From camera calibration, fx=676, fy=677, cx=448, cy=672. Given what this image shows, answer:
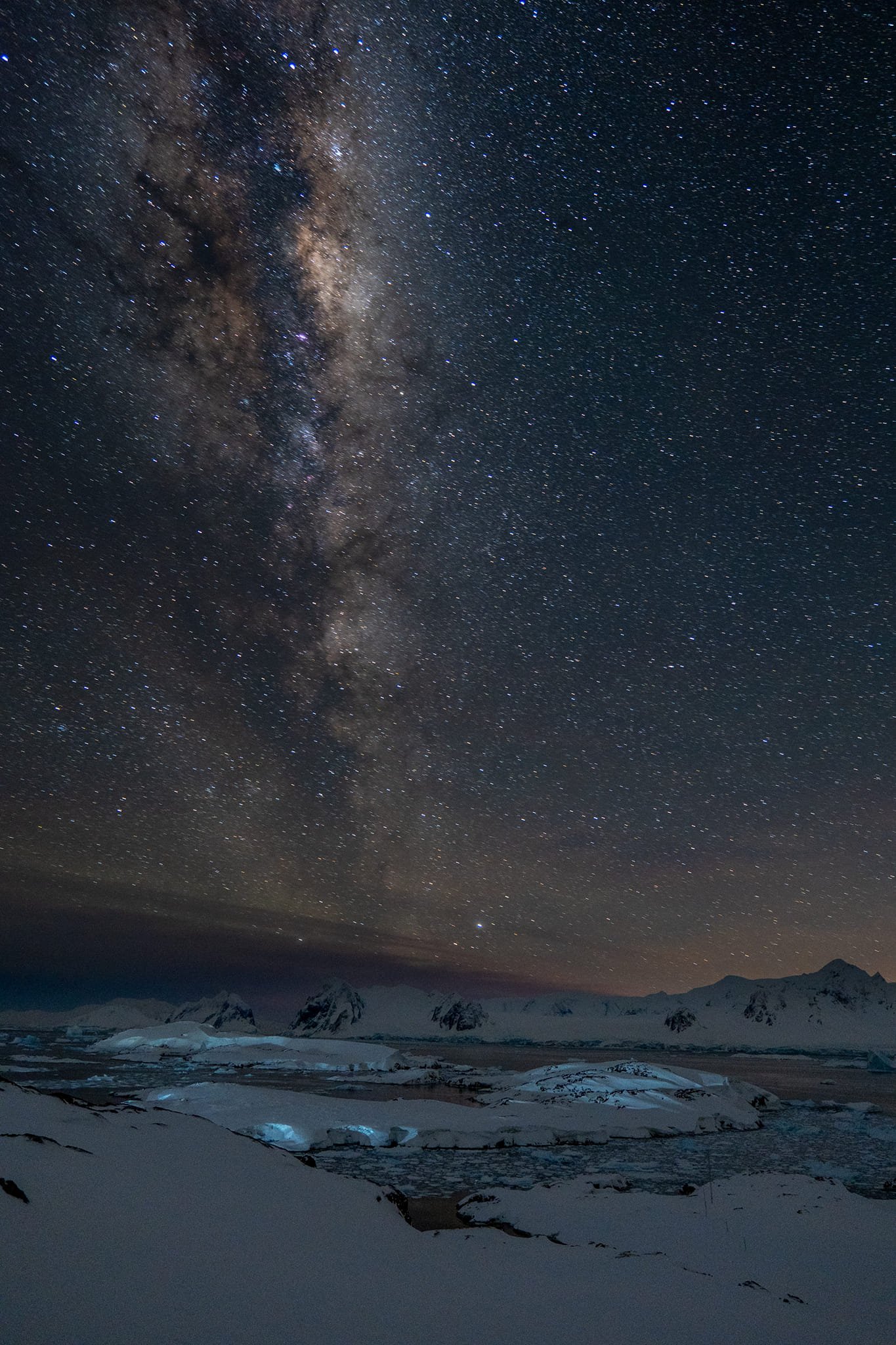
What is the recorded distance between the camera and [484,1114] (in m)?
25.2

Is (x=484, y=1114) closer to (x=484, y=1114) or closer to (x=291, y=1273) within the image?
(x=484, y=1114)

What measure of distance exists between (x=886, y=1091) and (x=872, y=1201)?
168ft

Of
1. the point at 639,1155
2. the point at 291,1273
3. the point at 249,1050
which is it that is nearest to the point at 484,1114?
the point at 639,1155

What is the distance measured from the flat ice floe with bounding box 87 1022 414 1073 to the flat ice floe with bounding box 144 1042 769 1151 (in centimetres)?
2988

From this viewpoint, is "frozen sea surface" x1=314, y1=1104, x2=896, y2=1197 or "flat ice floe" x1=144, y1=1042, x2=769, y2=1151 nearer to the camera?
"frozen sea surface" x1=314, y1=1104, x2=896, y2=1197

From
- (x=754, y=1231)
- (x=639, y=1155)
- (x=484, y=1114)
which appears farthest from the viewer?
(x=484, y=1114)

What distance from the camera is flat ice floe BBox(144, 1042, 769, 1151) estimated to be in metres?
20.5

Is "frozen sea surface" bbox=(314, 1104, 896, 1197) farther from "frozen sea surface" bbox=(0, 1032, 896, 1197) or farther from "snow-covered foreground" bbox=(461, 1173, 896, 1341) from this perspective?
"snow-covered foreground" bbox=(461, 1173, 896, 1341)

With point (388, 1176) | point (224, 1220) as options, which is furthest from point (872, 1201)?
point (224, 1220)

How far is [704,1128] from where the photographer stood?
2598 centimetres

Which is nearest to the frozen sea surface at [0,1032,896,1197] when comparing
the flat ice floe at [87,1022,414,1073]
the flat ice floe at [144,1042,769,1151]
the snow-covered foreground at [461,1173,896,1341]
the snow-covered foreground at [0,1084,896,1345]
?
the flat ice floe at [144,1042,769,1151]

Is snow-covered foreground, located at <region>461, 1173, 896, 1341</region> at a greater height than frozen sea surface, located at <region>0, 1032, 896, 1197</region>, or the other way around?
snow-covered foreground, located at <region>461, 1173, 896, 1341</region>

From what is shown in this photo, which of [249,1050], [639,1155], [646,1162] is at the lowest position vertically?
[249,1050]

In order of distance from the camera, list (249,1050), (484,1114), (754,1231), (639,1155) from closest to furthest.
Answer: (754,1231), (639,1155), (484,1114), (249,1050)
